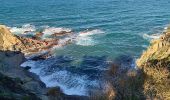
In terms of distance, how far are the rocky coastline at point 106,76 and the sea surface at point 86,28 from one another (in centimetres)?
266

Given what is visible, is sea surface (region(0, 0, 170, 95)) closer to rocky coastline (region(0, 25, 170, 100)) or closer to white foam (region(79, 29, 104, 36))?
white foam (region(79, 29, 104, 36))

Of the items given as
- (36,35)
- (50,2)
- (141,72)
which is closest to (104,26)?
(36,35)

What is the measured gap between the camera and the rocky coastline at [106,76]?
4255cm

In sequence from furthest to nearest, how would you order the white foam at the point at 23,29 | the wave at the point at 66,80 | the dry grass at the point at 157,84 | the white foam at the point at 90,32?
the white foam at the point at 23,29
the white foam at the point at 90,32
the wave at the point at 66,80
the dry grass at the point at 157,84

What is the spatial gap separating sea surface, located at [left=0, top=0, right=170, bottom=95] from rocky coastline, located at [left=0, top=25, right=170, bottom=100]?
2659 millimetres

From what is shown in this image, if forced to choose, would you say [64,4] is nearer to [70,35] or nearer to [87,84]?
[70,35]

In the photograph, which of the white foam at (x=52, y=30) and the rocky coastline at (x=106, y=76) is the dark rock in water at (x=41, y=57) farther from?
the white foam at (x=52, y=30)

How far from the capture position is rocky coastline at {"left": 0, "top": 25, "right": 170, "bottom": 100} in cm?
4255

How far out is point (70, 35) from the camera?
285 feet

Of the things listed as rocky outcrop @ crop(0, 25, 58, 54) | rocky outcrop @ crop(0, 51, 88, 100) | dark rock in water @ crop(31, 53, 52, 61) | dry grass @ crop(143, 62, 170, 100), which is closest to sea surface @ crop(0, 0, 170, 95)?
dark rock in water @ crop(31, 53, 52, 61)

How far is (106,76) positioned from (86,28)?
36.5m

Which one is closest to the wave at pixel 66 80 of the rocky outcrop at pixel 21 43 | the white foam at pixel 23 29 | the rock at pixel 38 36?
the rocky outcrop at pixel 21 43

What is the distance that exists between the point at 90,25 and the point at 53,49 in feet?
57.2

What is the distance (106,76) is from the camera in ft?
183
